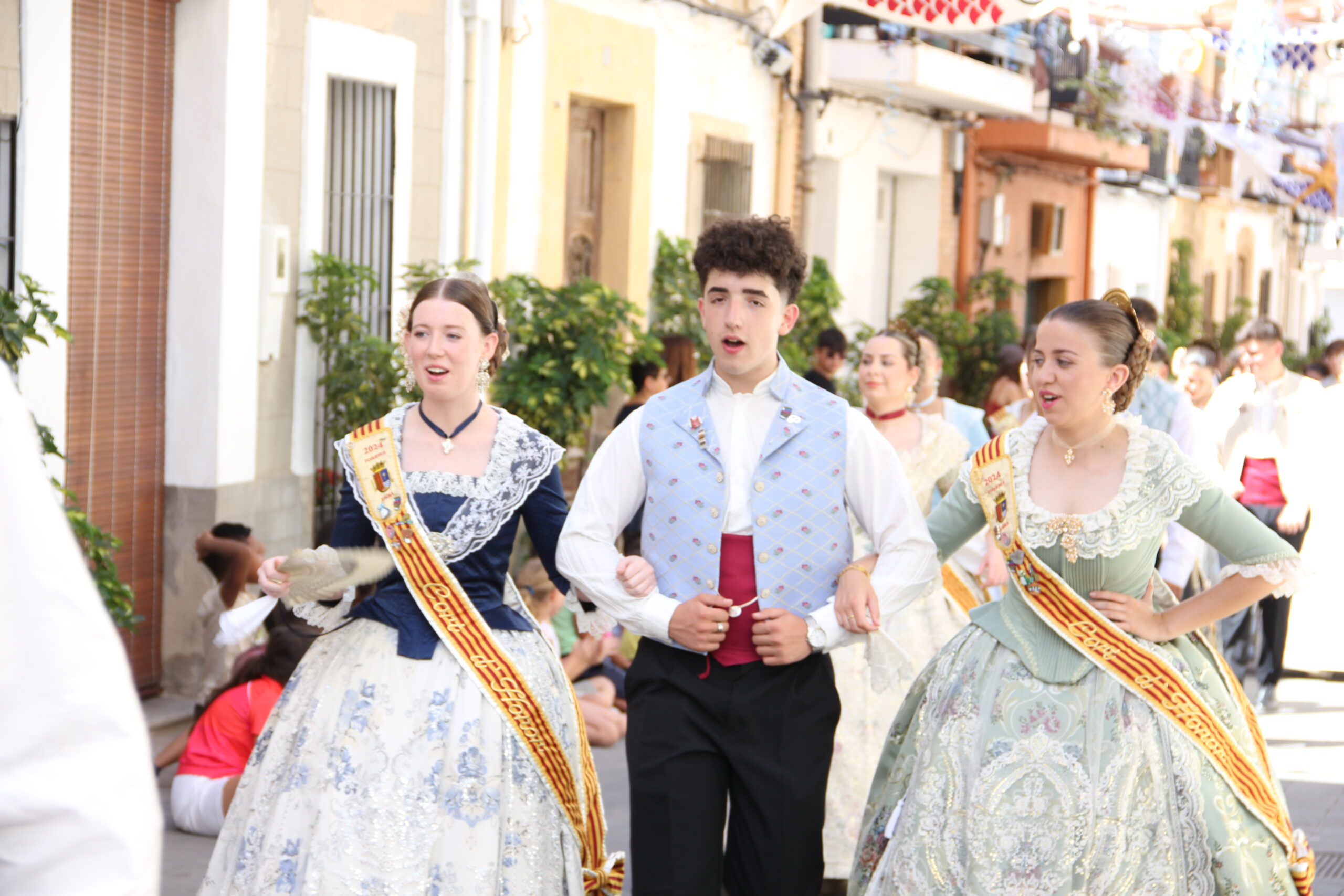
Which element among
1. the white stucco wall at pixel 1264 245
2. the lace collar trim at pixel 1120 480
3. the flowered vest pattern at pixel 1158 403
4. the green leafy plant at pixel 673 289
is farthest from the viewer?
the white stucco wall at pixel 1264 245

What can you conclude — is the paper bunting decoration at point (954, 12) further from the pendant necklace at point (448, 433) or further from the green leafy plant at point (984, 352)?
the green leafy plant at point (984, 352)

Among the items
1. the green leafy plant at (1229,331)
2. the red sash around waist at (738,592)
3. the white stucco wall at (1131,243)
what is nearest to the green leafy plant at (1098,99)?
the white stucco wall at (1131,243)

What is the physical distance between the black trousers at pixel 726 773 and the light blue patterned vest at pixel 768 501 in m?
0.17

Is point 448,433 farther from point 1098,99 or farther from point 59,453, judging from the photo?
point 1098,99

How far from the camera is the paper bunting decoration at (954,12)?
7.66 metres

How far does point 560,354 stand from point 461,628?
16.5 ft

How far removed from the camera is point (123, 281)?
6824 mm

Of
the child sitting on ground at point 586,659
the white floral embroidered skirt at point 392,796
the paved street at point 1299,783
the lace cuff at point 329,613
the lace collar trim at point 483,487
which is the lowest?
the paved street at point 1299,783

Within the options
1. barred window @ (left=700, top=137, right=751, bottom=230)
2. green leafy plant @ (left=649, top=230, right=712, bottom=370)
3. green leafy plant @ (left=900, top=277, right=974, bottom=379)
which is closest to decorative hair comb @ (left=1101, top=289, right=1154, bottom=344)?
green leafy plant @ (left=649, top=230, right=712, bottom=370)

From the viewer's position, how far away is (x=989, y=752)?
3727 mm

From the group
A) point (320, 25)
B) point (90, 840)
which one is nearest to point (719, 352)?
point (90, 840)

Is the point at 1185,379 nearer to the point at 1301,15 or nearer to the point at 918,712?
the point at 1301,15

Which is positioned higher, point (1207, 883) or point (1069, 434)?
point (1069, 434)

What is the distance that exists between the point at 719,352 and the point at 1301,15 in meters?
8.88
